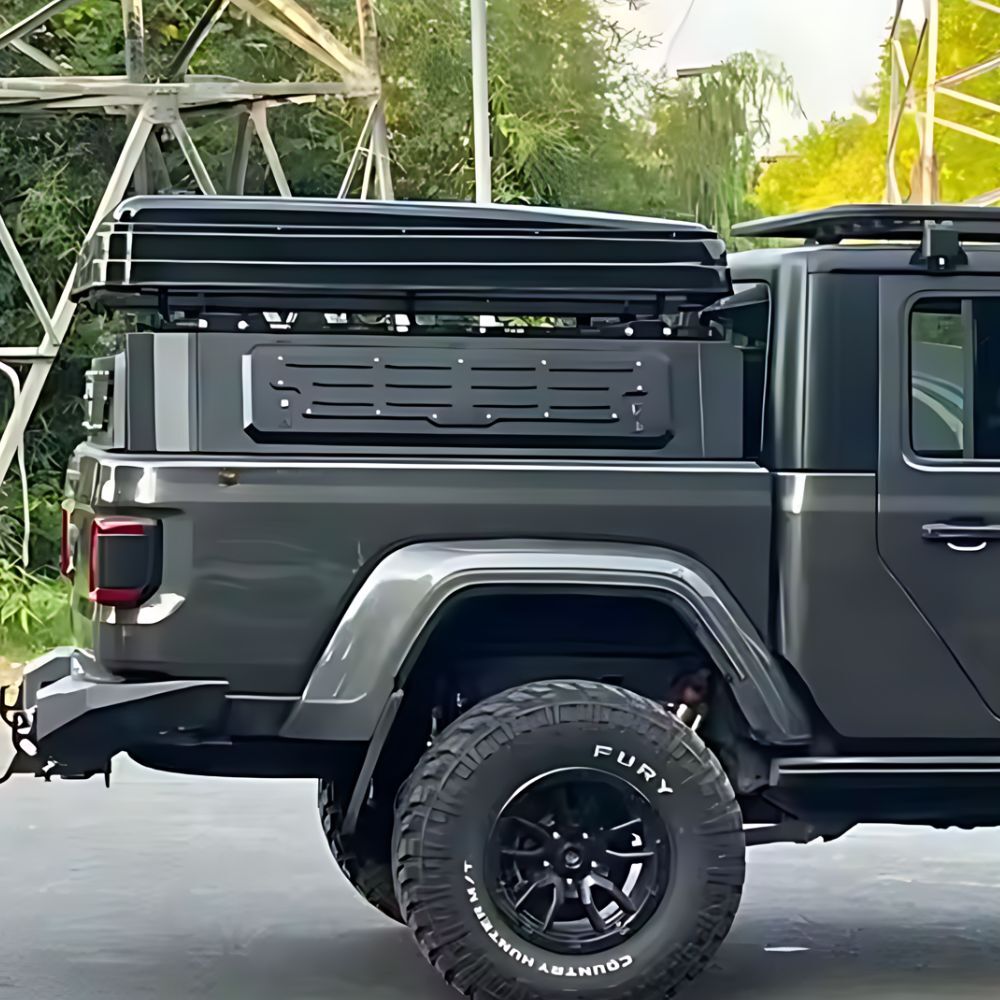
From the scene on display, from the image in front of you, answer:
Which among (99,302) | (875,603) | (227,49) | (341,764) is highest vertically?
(227,49)

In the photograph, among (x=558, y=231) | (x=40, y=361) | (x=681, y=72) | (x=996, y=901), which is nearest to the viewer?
(x=558, y=231)

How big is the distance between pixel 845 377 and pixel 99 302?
218 centimetres

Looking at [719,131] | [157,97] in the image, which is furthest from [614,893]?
[719,131]

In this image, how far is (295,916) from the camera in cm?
621

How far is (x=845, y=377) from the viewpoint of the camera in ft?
16.7

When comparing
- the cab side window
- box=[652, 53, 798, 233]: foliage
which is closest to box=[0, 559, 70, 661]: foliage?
the cab side window

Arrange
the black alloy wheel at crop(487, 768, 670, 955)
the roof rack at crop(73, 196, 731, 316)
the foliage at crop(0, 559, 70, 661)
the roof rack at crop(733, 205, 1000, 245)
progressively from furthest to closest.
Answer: the foliage at crop(0, 559, 70, 661) < the roof rack at crop(733, 205, 1000, 245) < the roof rack at crop(73, 196, 731, 316) < the black alloy wheel at crop(487, 768, 670, 955)

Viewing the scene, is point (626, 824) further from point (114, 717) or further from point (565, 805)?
point (114, 717)

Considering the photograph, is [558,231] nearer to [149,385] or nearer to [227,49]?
[149,385]

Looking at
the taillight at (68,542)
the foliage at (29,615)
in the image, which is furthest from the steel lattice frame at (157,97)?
the taillight at (68,542)

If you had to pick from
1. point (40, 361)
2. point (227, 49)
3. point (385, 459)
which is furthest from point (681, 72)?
point (385, 459)

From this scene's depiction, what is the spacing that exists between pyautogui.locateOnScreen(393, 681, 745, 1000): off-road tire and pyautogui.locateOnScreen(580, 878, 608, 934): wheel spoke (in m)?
0.07

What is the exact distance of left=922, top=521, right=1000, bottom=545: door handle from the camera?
5.05 meters

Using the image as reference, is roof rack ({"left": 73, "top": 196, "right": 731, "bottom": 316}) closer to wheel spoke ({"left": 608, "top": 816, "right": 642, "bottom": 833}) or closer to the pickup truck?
the pickup truck
